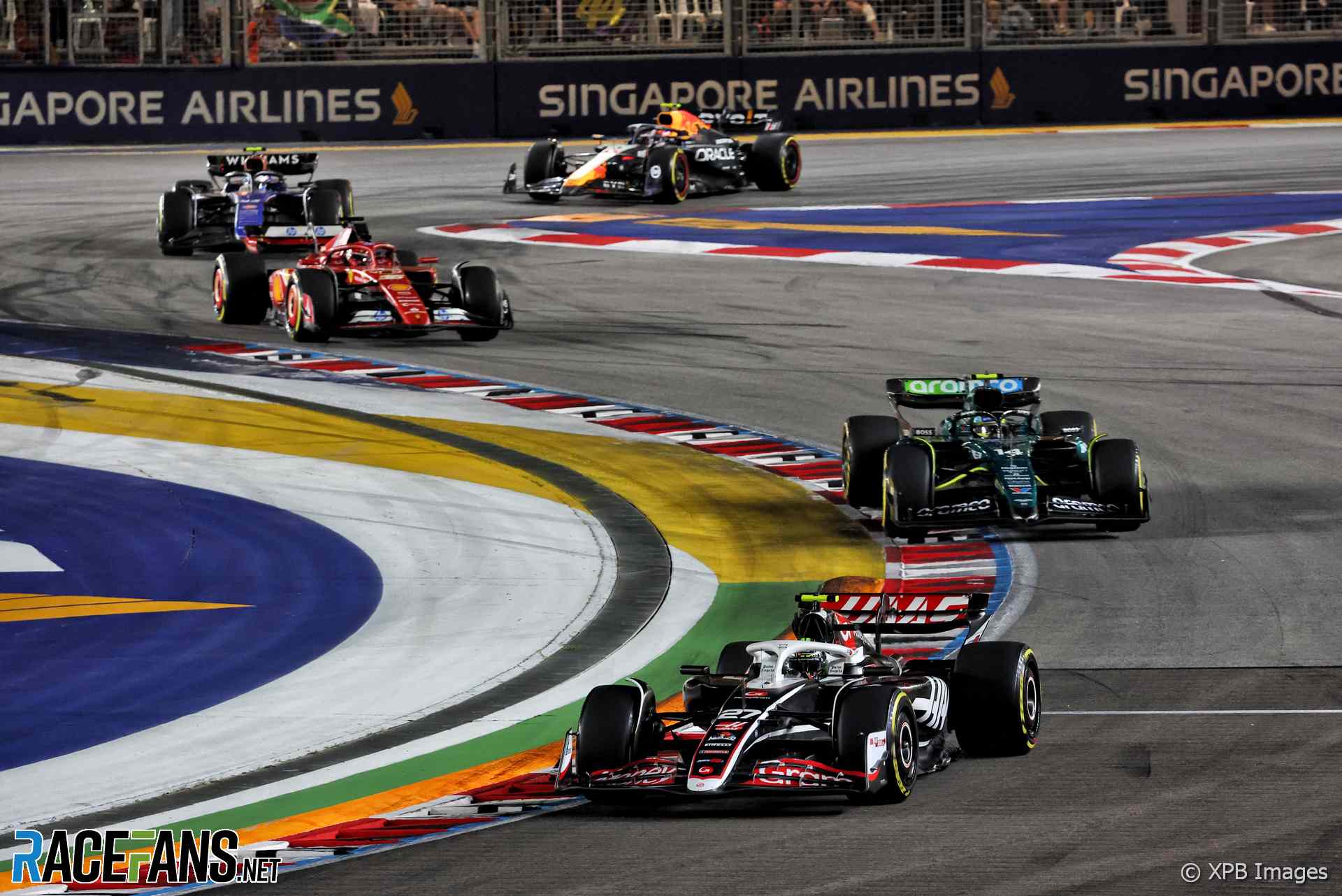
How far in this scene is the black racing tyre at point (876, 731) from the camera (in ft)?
27.5

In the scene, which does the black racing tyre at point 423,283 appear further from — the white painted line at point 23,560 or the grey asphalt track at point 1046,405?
the white painted line at point 23,560

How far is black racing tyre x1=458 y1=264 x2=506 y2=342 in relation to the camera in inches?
806

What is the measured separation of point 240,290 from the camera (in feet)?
71.1

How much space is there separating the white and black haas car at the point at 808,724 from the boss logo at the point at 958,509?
3788mm

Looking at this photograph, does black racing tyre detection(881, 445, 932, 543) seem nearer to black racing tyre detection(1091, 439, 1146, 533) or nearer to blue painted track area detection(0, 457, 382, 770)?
black racing tyre detection(1091, 439, 1146, 533)

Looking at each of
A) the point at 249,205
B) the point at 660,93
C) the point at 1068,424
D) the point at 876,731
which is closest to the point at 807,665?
the point at 876,731

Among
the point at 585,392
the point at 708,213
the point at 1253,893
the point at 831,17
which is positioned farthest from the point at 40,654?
the point at 831,17

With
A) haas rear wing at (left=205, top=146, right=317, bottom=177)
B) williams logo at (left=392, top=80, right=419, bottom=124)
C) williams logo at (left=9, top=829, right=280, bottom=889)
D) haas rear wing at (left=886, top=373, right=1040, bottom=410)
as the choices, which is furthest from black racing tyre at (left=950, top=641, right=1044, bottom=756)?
williams logo at (left=392, top=80, right=419, bottom=124)

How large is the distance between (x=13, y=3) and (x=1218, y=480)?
2801 cm

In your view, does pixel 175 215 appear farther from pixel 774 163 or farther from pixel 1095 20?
pixel 1095 20

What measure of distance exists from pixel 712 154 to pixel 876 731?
75.9ft

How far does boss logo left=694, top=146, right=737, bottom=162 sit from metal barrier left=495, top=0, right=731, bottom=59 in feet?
22.3

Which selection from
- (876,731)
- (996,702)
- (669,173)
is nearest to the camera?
(876,731)

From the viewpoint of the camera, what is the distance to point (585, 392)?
1855 cm
